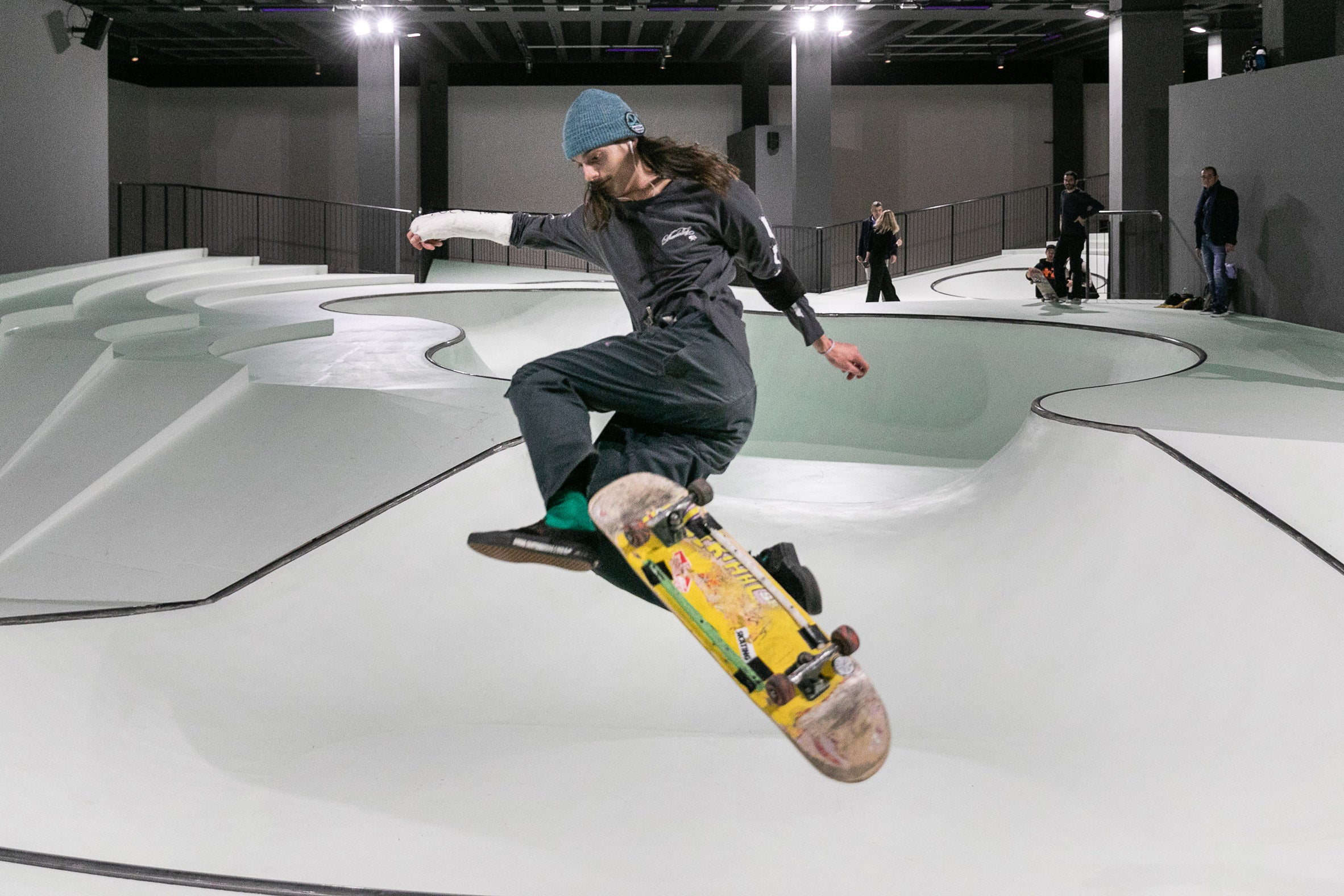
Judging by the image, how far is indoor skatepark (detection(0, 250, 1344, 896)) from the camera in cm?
262

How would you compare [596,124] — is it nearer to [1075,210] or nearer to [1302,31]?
[1075,210]

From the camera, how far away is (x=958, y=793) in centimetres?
291

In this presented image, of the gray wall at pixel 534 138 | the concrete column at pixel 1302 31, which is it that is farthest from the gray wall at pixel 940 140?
the concrete column at pixel 1302 31

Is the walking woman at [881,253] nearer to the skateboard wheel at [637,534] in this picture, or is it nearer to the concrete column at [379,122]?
the concrete column at [379,122]

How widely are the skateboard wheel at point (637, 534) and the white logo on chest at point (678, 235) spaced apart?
29.5 inches

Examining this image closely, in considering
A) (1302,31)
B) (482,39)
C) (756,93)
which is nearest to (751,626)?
(1302,31)

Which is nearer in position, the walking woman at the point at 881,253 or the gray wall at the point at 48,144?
the gray wall at the point at 48,144

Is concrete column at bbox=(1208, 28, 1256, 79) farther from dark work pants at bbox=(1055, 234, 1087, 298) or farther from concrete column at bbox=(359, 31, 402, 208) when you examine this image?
concrete column at bbox=(359, 31, 402, 208)

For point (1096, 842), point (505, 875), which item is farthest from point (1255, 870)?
point (505, 875)

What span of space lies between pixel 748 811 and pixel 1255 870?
1203mm

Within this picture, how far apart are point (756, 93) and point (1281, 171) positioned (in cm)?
1306

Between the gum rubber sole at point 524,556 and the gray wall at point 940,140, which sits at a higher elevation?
the gray wall at point 940,140

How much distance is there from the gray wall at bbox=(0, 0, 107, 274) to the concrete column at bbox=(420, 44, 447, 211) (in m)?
7.96

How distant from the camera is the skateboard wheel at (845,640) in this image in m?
2.31
